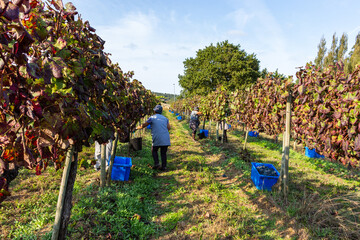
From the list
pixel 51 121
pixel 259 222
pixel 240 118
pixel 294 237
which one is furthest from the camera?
pixel 240 118

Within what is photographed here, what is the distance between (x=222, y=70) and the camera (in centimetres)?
3198

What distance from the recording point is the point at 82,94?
1.84 m

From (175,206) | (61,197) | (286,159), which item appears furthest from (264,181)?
(61,197)

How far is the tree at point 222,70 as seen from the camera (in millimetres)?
30594

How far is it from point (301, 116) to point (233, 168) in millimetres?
2520

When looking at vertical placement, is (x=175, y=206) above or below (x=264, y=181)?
below

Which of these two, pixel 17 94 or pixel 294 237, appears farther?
pixel 294 237

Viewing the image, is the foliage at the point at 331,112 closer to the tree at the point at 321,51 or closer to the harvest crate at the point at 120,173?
the harvest crate at the point at 120,173

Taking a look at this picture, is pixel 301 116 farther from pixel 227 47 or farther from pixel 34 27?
pixel 227 47

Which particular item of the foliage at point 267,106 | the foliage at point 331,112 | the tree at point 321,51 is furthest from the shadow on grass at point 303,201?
the tree at point 321,51

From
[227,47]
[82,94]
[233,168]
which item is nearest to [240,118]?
[233,168]

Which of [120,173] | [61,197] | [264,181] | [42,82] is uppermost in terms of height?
[42,82]

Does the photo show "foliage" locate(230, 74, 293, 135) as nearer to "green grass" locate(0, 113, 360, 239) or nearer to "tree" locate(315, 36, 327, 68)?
"green grass" locate(0, 113, 360, 239)

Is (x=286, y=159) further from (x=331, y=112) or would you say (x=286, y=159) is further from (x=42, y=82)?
(x=42, y=82)
